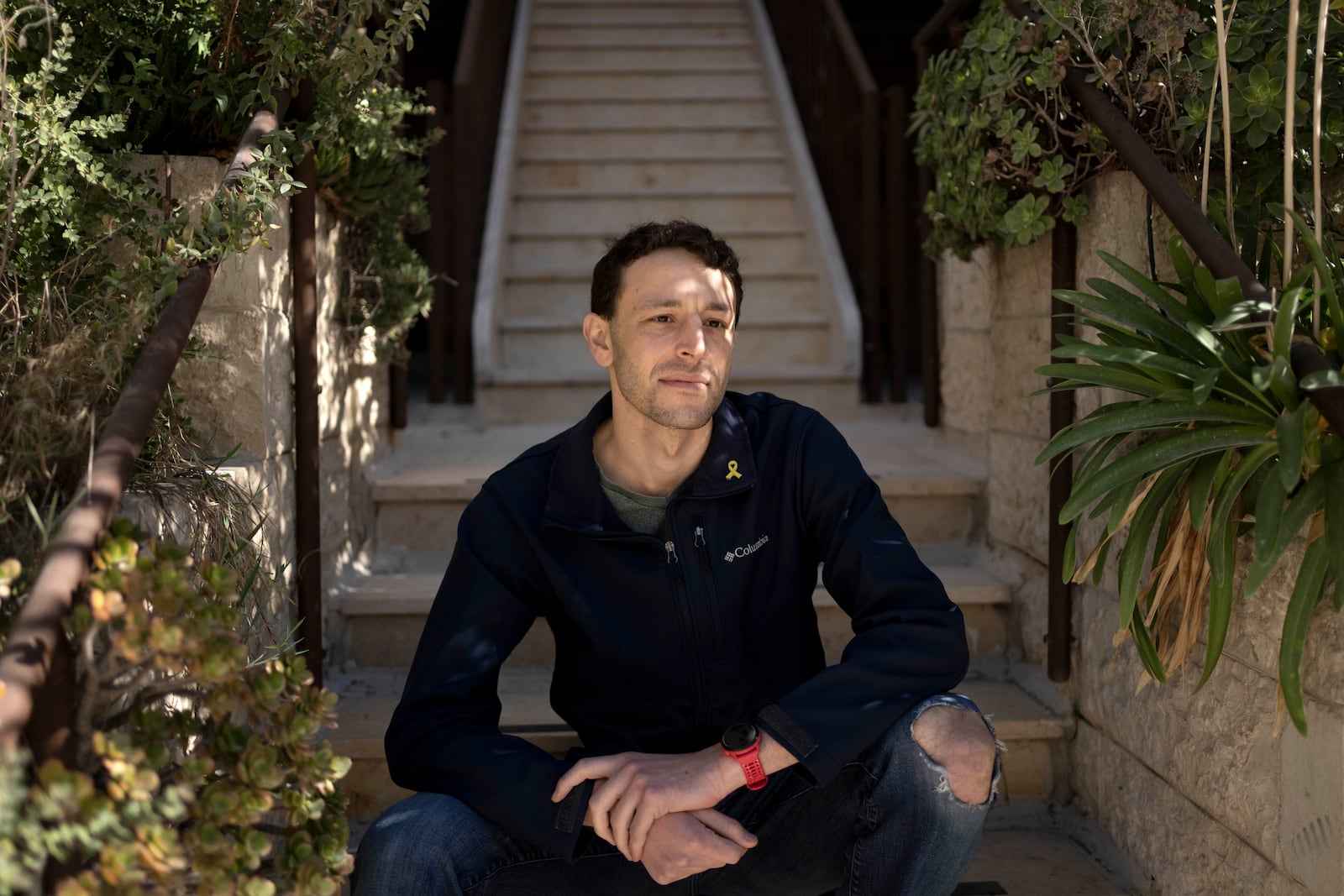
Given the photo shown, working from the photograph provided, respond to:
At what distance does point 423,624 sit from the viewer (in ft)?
8.55

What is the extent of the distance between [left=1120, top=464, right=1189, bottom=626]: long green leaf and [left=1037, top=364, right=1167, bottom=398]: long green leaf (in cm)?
12

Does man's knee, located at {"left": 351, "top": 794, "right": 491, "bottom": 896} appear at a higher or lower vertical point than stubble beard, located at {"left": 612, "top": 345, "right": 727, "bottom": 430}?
lower

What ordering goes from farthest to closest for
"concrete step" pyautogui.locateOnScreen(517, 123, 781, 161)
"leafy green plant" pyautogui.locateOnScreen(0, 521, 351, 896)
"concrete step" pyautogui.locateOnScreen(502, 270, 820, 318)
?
"concrete step" pyautogui.locateOnScreen(517, 123, 781, 161)
"concrete step" pyautogui.locateOnScreen(502, 270, 820, 318)
"leafy green plant" pyautogui.locateOnScreen(0, 521, 351, 896)

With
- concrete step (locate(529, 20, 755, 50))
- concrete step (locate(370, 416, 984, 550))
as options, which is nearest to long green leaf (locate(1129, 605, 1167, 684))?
concrete step (locate(370, 416, 984, 550))

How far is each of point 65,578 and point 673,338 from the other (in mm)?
993

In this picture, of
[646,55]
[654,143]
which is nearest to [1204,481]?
[654,143]

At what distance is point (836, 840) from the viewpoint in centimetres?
169

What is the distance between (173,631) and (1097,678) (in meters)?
1.72

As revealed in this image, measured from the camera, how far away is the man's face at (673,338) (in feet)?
6.02

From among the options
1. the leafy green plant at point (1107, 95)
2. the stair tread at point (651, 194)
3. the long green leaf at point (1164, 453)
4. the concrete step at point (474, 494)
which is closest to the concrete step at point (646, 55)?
the stair tread at point (651, 194)

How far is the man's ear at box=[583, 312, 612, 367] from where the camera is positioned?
1.98 meters

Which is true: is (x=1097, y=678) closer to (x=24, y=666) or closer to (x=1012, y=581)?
(x=1012, y=581)

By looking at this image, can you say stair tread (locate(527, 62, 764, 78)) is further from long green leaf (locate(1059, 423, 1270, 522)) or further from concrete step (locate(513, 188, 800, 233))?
long green leaf (locate(1059, 423, 1270, 522))

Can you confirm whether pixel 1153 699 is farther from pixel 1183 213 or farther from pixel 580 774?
pixel 580 774
